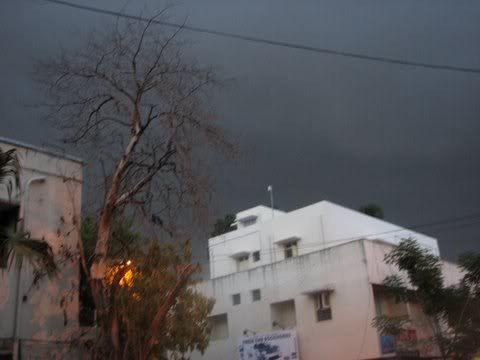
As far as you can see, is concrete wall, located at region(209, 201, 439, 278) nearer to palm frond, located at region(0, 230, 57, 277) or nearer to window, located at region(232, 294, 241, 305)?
window, located at region(232, 294, 241, 305)

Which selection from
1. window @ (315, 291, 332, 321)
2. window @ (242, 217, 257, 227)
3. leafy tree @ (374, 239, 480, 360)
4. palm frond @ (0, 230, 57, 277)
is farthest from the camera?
window @ (242, 217, 257, 227)

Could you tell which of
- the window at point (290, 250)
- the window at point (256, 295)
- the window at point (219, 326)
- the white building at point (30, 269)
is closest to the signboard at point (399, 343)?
the window at point (256, 295)

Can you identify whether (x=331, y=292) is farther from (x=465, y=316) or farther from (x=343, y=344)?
(x=465, y=316)

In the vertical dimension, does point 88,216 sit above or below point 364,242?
below

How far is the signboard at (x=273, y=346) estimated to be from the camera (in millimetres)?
28484

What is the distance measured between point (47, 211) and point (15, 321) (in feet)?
8.65

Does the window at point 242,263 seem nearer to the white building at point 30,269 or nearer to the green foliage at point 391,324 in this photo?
the green foliage at point 391,324

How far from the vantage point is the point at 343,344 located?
2714 centimetres

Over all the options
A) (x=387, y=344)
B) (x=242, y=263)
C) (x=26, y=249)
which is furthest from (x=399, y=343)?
(x=26, y=249)

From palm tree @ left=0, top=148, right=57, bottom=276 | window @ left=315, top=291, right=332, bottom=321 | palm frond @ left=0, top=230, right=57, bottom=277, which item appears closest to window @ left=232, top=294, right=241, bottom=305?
window @ left=315, top=291, right=332, bottom=321

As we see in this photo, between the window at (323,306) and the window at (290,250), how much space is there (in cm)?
583

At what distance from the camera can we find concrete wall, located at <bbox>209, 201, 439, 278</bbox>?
33.5m

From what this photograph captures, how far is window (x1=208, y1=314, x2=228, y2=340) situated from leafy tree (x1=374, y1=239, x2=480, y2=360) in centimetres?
1128

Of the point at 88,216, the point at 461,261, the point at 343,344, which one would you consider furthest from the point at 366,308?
the point at 88,216
